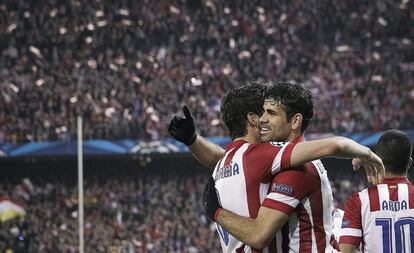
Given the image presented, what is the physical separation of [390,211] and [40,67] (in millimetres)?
21817

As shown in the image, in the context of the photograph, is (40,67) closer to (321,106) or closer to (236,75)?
(236,75)

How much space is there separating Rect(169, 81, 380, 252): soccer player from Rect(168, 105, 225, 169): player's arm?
26cm

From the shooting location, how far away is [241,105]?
367 cm

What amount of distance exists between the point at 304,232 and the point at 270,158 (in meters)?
0.37

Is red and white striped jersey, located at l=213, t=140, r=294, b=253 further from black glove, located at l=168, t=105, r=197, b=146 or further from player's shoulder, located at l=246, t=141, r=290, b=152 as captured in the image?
black glove, located at l=168, t=105, r=197, b=146

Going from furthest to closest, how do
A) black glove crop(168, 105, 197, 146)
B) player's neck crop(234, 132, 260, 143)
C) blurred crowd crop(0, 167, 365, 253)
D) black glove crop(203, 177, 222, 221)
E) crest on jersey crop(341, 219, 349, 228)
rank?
1. blurred crowd crop(0, 167, 365, 253)
2. crest on jersey crop(341, 219, 349, 228)
3. black glove crop(168, 105, 197, 146)
4. player's neck crop(234, 132, 260, 143)
5. black glove crop(203, 177, 222, 221)

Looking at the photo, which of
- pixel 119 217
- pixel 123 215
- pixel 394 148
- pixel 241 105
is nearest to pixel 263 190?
pixel 241 105

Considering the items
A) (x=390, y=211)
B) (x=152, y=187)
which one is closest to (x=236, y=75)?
(x=152, y=187)

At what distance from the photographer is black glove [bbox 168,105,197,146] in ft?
13.0

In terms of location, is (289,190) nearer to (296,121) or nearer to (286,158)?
(286,158)

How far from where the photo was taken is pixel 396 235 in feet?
14.1

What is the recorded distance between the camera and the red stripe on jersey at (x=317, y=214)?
3490 mm

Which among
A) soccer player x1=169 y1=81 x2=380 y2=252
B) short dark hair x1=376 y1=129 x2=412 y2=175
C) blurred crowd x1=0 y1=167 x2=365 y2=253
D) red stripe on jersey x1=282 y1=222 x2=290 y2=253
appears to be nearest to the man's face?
soccer player x1=169 y1=81 x2=380 y2=252

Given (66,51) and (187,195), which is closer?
(187,195)
